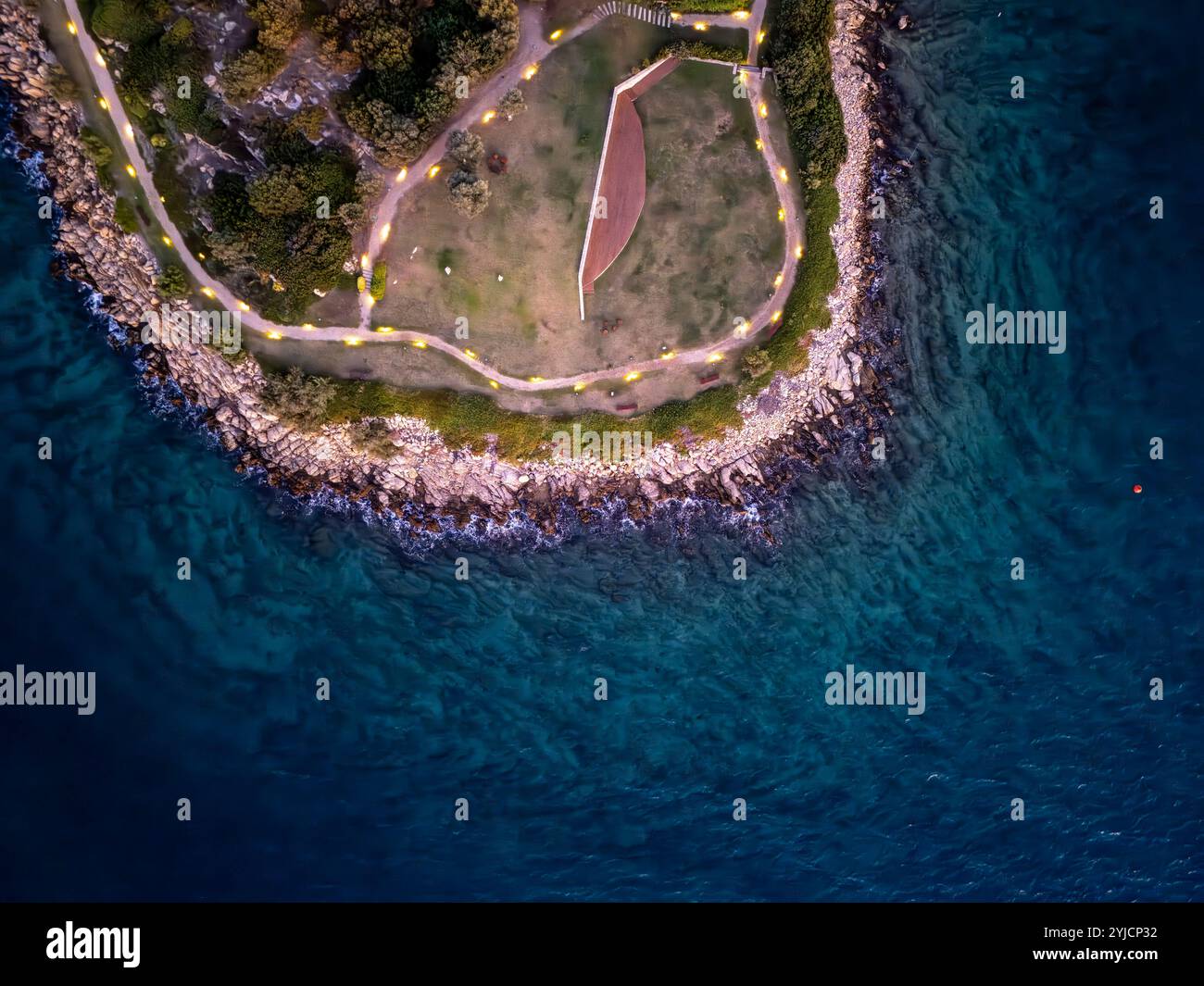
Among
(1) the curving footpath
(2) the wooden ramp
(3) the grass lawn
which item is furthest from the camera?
(2) the wooden ramp

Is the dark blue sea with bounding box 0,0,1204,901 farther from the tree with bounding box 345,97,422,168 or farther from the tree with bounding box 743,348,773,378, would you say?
the tree with bounding box 345,97,422,168

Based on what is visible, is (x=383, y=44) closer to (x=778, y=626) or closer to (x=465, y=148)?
(x=465, y=148)

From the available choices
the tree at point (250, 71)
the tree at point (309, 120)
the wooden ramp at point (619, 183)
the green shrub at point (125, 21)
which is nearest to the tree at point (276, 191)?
the tree at point (309, 120)

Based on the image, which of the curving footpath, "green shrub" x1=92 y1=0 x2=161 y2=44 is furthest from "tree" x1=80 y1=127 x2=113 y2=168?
"green shrub" x1=92 y1=0 x2=161 y2=44

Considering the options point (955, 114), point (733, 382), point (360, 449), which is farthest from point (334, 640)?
point (955, 114)

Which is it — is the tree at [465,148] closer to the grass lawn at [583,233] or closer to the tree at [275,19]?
the grass lawn at [583,233]

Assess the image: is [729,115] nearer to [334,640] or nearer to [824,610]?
[824,610]
